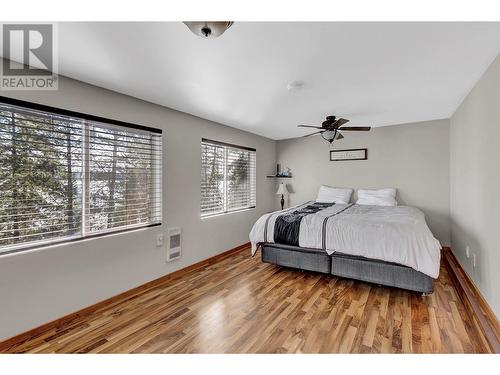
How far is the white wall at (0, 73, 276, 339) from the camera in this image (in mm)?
1932

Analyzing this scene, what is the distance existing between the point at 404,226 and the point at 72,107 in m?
3.63

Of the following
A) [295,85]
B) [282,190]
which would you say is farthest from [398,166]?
[295,85]

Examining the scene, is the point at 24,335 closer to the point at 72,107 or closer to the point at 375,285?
the point at 72,107

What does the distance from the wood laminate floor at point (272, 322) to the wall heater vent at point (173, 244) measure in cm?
36

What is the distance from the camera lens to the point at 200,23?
1.30 meters

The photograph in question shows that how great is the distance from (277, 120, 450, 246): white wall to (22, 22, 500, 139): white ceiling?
1184 mm

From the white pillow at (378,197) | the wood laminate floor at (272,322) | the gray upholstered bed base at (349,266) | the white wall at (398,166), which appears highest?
the white wall at (398,166)

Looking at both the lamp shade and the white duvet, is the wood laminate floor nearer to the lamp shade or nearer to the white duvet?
the white duvet

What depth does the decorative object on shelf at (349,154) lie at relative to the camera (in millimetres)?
4691

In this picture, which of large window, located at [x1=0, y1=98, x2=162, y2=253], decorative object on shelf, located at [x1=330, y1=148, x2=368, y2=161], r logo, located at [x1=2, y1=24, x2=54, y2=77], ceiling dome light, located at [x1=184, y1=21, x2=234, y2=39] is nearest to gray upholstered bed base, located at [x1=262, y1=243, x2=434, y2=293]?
large window, located at [x1=0, y1=98, x2=162, y2=253]

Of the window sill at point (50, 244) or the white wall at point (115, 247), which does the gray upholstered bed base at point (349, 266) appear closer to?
the white wall at point (115, 247)

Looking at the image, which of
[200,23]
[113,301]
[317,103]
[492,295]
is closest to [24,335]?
[113,301]

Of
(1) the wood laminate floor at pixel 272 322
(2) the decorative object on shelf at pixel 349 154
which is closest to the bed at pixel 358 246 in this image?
(1) the wood laminate floor at pixel 272 322

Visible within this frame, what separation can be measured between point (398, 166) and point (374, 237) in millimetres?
2373
